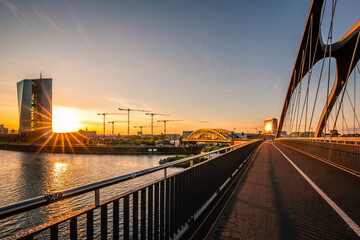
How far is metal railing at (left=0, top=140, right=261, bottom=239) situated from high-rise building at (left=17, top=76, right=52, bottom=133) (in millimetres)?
180049

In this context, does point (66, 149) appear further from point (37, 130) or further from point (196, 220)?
point (196, 220)

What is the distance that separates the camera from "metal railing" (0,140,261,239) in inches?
58.0

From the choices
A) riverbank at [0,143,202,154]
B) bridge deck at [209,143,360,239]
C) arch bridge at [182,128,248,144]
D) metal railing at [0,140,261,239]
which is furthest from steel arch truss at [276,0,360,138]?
arch bridge at [182,128,248,144]

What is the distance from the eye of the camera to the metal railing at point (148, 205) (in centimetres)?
147

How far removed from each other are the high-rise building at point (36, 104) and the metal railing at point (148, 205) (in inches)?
7089

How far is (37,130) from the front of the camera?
501 ft

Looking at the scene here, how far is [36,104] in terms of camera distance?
6255 inches

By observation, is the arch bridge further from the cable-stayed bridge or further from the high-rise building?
the high-rise building

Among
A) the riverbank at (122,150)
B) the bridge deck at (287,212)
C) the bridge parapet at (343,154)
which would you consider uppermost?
the bridge parapet at (343,154)

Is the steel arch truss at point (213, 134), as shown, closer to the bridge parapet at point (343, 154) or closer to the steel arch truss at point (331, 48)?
the steel arch truss at point (331, 48)

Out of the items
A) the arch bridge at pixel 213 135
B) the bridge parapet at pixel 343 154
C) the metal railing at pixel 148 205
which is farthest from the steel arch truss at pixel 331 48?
the arch bridge at pixel 213 135

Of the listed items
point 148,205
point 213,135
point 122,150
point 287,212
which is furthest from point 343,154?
point 213,135

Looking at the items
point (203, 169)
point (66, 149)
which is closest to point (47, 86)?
point (66, 149)

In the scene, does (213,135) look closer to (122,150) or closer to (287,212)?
(122,150)
